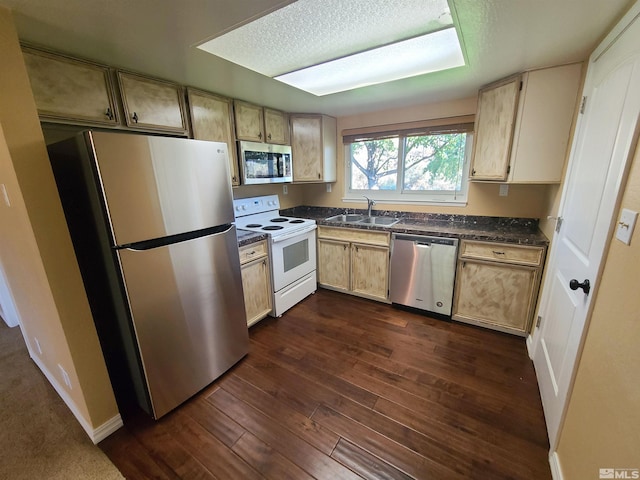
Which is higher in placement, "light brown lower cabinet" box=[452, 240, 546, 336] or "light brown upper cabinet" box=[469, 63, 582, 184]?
"light brown upper cabinet" box=[469, 63, 582, 184]

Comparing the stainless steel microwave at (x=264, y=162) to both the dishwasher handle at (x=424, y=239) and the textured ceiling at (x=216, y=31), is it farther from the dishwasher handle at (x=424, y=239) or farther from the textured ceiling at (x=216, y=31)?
the dishwasher handle at (x=424, y=239)

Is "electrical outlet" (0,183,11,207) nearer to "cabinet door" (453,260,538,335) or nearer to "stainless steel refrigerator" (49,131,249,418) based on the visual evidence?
"stainless steel refrigerator" (49,131,249,418)

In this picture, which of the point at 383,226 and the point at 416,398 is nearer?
the point at 416,398

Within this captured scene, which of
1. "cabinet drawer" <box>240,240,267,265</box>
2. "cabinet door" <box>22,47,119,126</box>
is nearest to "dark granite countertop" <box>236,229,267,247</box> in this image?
"cabinet drawer" <box>240,240,267,265</box>

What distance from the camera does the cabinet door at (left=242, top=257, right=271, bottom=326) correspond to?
229 centimetres

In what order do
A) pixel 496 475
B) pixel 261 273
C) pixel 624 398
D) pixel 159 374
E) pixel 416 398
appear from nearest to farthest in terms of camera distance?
pixel 624 398 < pixel 496 475 < pixel 159 374 < pixel 416 398 < pixel 261 273

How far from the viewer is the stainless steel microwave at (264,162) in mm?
2455

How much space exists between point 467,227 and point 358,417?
199 cm

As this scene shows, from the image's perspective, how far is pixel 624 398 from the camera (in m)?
0.78

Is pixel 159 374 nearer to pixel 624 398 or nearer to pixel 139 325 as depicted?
pixel 139 325

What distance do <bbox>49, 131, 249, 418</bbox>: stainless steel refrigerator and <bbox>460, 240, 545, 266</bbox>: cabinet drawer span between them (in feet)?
6.53

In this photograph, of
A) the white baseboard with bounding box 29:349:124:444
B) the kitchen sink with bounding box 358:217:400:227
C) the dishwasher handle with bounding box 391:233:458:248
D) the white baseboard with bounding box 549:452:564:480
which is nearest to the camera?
the white baseboard with bounding box 549:452:564:480

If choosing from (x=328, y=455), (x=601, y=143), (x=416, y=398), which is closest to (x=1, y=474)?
(x=328, y=455)

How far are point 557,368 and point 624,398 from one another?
763 mm
